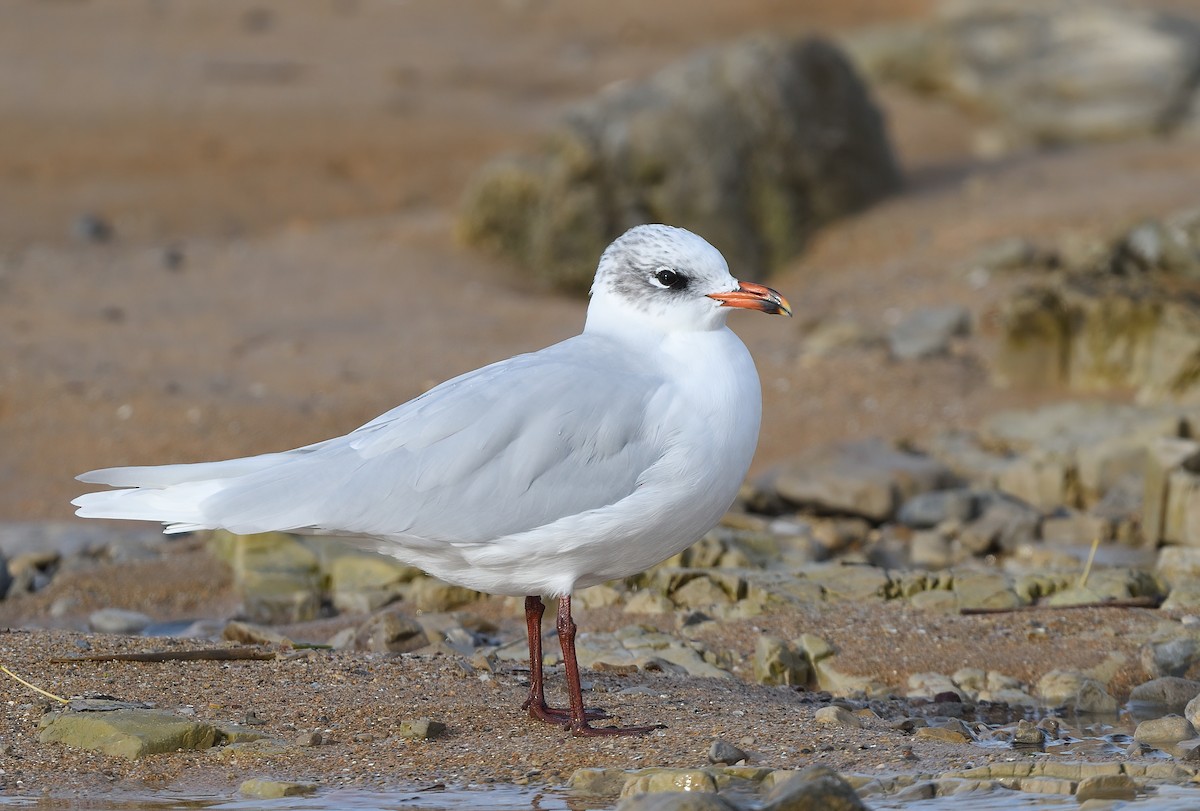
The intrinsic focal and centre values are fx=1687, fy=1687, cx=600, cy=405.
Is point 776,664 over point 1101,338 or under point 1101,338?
under

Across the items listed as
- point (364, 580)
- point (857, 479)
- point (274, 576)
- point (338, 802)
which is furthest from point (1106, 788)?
point (274, 576)

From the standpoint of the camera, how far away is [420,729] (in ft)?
15.6

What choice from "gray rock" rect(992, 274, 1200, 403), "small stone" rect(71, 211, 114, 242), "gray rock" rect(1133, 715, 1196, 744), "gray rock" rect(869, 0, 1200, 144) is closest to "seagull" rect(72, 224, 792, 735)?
"gray rock" rect(1133, 715, 1196, 744)

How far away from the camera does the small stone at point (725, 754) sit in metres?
4.48

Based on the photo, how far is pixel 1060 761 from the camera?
4613mm

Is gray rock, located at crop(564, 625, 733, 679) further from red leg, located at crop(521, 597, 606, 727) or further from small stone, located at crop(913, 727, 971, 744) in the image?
small stone, located at crop(913, 727, 971, 744)

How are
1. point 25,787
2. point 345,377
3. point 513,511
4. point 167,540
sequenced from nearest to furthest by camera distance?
1. point 25,787
2. point 513,511
3. point 167,540
4. point 345,377

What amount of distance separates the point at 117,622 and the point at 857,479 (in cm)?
356

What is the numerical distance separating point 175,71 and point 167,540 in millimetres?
13011

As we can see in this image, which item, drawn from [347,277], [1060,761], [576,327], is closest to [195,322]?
[347,277]

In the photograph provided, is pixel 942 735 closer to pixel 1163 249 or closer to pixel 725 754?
pixel 725 754

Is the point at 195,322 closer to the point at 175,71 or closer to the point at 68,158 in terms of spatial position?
the point at 68,158

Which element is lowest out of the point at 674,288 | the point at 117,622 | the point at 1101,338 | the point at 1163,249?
the point at 117,622

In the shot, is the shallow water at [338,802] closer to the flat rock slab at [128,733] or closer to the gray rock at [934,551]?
the flat rock slab at [128,733]
